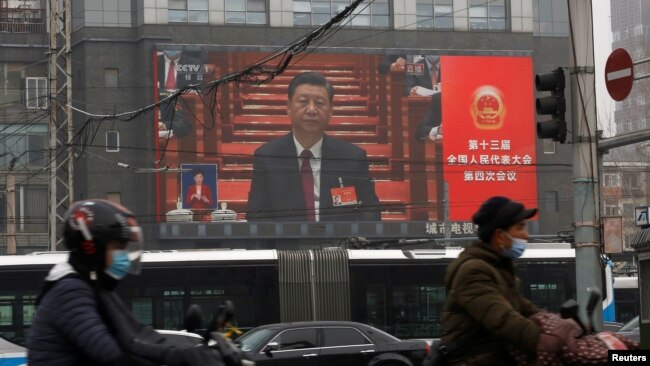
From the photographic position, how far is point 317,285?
1130 inches

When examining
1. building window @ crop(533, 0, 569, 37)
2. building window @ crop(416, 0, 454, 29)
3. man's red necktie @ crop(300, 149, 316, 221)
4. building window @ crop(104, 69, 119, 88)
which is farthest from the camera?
building window @ crop(533, 0, 569, 37)

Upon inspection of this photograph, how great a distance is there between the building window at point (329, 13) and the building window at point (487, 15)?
5.47m

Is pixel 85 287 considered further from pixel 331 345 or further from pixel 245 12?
pixel 245 12

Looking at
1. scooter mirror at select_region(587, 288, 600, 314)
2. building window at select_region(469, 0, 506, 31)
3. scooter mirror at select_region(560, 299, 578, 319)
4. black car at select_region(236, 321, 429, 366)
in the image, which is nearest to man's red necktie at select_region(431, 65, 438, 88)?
building window at select_region(469, 0, 506, 31)

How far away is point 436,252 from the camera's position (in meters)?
29.3

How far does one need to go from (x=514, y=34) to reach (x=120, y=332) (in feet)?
240

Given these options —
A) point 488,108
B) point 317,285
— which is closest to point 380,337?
point 317,285

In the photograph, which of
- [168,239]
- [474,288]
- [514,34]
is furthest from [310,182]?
[474,288]

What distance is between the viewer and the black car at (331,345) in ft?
67.7

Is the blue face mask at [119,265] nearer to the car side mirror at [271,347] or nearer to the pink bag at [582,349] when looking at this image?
the pink bag at [582,349]

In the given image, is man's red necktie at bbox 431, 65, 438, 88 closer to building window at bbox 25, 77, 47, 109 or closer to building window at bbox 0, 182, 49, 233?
building window at bbox 25, 77, 47, 109

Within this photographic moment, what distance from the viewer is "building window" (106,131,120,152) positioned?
7138cm

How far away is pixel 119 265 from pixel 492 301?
1.78 metres

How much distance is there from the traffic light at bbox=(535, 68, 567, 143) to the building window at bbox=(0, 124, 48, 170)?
203 feet
